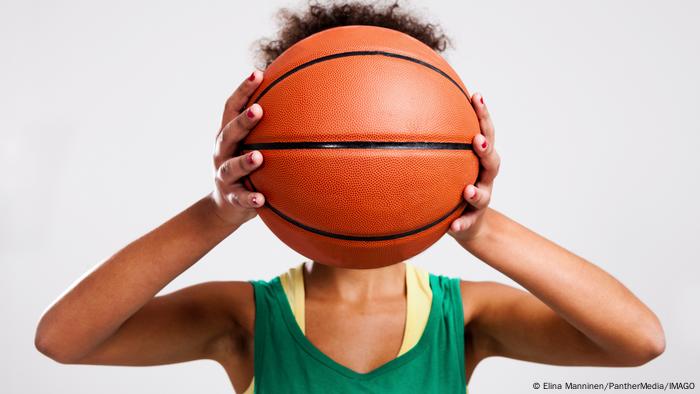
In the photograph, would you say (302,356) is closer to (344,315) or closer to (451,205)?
(344,315)

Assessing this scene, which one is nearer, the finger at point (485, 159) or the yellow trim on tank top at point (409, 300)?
the finger at point (485, 159)

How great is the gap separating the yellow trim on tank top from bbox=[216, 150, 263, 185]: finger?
559 mm

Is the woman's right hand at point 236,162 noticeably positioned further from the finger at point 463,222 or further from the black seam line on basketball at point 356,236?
the finger at point 463,222

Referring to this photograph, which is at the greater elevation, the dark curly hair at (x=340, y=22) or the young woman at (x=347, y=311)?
the dark curly hair at (x=340, y=22)

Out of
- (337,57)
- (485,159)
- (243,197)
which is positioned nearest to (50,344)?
(243,197)

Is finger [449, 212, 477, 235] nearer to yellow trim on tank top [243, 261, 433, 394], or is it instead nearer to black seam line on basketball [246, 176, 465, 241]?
black seam line on basketball [246, 176, 465, 241]

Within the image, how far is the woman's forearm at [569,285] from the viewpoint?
1.18 m

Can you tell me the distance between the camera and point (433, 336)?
1512mm

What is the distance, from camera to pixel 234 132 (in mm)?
1017

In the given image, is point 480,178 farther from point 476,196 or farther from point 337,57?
point 337,57

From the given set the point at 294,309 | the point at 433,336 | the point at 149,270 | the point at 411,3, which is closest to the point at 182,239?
the point at 149,270

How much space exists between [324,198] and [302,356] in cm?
63

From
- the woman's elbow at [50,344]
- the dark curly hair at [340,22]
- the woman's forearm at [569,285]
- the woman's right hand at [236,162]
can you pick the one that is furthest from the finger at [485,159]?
the woman's elbow at [50,344]

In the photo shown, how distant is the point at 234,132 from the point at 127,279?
1.23ft
